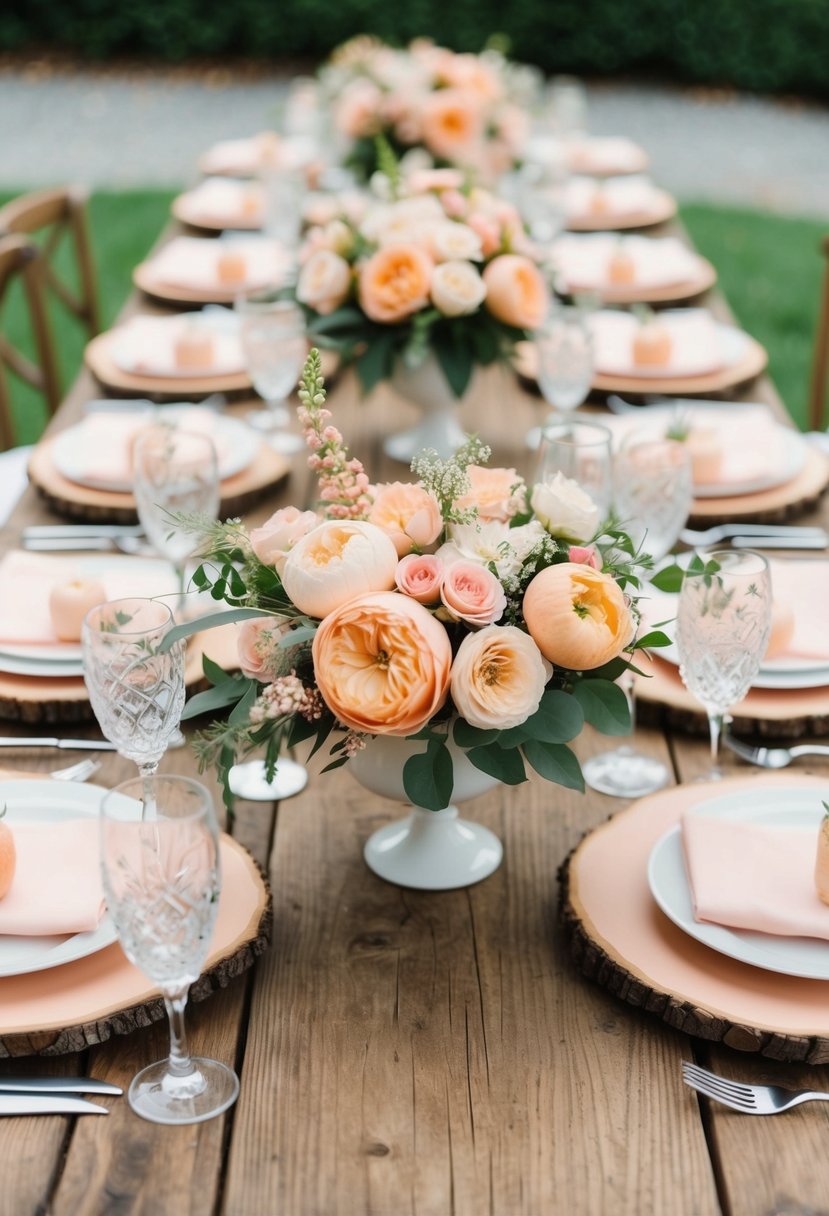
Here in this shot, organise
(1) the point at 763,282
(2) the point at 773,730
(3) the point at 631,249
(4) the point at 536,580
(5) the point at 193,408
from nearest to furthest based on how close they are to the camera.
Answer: (4) the point at 536,580, (2) the point at 773,730, (5) the point at 193,408, (3) the point at 631,249, (1) the point at 763,282

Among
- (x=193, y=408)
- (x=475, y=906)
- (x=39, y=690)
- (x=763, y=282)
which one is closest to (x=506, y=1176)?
(x=475, y=906)

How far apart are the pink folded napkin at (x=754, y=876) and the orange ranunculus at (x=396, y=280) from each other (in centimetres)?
107

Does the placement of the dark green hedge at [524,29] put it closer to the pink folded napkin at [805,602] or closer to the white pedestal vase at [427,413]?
the white pedestal vase at [427,413]

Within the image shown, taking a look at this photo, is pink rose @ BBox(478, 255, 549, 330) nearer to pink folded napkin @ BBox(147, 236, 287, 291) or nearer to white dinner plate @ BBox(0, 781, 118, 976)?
pink folded napkin @ BBox(147, 236, 287, 291)

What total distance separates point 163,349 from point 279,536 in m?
1.59

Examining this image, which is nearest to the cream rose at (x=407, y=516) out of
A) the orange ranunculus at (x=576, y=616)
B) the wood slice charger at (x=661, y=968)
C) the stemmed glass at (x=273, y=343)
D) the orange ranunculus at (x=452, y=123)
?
the orange ranunculus at (x=576, y=616)

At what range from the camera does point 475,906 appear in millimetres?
1409

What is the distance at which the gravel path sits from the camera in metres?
7.96

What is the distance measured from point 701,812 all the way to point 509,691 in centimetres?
36

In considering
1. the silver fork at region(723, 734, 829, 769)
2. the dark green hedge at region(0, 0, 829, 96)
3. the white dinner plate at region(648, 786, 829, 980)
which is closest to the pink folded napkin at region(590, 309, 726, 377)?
the silver fork at region(723, 734, 829, 769)

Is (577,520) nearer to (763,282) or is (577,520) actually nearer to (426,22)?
(763,282)

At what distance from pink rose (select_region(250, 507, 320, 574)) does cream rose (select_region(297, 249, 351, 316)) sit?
103 cm

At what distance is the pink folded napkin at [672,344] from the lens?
2.66 metres

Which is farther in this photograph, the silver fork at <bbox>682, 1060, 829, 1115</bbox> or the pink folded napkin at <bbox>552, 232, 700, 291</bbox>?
the pink folded napkin at <bbox>552, 232, 700, 291</bbox>
